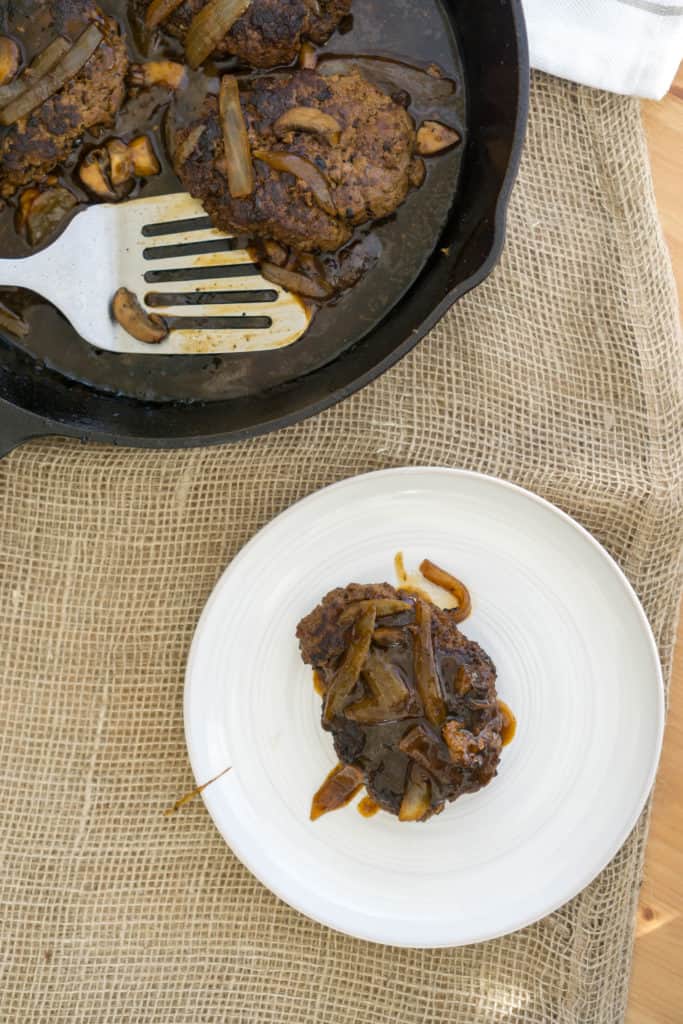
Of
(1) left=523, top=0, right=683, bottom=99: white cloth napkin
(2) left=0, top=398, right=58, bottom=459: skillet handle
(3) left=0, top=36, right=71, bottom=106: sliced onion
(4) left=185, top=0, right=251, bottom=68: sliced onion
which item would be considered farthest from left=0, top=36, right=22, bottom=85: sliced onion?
→ (1) left=523, top=0, right=683, bottom=99: white cloth napkin

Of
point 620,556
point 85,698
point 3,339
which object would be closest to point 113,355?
point 3,339

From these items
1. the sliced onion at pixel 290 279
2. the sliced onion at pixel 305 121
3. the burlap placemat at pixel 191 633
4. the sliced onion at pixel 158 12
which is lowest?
the burlap placemat at pixel 191 633

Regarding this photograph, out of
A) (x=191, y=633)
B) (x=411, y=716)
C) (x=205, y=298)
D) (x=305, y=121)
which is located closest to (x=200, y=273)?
(x=205, y=298)

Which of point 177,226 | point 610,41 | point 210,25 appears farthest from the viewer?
point 610,41

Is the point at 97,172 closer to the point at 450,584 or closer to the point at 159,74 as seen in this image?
the point at 159,74

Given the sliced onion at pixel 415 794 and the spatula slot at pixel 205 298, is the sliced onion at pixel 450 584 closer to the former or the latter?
the sliced onion at pixel 415 794

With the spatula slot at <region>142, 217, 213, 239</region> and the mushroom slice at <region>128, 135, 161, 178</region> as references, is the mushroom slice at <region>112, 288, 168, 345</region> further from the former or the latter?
the mushroom slice at <region>128, 135, 161, 178</region>

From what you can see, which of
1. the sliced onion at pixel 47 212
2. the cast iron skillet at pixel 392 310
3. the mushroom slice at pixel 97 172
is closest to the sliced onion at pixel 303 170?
the cast iron skillet at pixel 392 310
